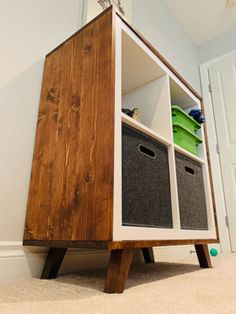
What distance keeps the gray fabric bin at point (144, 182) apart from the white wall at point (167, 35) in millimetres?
1221

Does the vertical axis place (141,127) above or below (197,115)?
below

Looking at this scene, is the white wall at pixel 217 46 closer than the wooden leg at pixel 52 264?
No

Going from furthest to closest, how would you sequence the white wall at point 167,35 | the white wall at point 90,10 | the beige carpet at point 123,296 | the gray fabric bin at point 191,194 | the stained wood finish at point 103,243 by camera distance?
the white wall at point 167,35, the white wall at point 90,10, the gray fabric bin at point 191,194, the stained wood finish at point 103,243, the beige carpet at point 123,296

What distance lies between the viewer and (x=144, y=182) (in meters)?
0.74

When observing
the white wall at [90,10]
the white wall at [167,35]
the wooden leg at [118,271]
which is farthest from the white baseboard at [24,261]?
the white wall at [167,35]

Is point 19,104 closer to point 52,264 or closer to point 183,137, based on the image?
point 52,264

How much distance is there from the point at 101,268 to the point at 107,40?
0.85m

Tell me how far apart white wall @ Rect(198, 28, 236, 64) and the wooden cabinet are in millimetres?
1690

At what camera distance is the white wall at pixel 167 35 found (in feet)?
5.84

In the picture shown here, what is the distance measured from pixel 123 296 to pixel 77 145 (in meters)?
0.42

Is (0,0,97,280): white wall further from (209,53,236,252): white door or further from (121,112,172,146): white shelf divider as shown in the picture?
(209,53,236,252): white door

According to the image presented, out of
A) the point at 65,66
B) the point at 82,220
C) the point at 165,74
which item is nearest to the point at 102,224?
the point at 82,220

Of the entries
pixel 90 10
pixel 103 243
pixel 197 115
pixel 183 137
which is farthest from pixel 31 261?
pixel 90 10

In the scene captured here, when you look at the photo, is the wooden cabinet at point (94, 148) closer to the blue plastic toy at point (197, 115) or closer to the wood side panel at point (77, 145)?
the wood side panel at point (77, 145)
